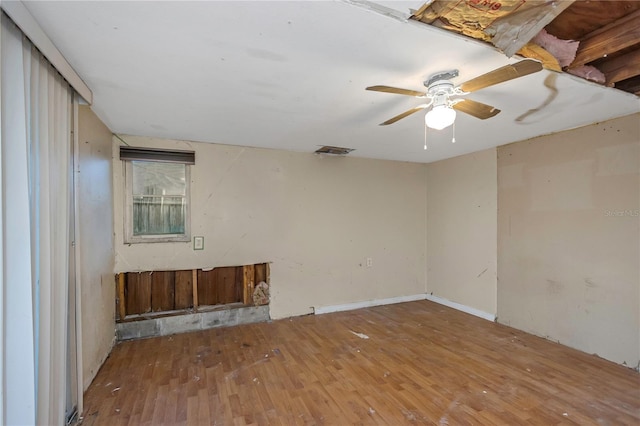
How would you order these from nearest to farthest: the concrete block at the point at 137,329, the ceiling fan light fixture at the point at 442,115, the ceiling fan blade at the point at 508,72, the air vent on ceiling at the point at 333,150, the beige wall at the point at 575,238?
the ceiling fan blade at the point at 508,72 < the ceiling fan light fixture at the point at 442,115 < the beige wall at the point at 575,238 < the concrete block at the point at 137,329 < the air vent on ceiling at the point at 333,150

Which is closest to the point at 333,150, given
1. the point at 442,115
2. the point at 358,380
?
the point at 442,115

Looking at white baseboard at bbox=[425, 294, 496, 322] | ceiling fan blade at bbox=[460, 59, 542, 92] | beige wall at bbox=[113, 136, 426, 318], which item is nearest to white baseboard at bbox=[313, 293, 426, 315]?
beige wall at bbox=[113, 136, 426, 318]

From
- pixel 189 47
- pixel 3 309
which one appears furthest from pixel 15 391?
pixel 189 47

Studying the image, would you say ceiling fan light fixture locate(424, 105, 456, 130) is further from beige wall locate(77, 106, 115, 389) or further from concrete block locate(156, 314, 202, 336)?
concrete block locate(156, 314, 202, 336)

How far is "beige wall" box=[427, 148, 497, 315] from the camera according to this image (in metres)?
3.82

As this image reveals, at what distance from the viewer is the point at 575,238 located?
2.96m

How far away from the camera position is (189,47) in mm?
1512

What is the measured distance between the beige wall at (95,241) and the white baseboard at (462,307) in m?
4.30

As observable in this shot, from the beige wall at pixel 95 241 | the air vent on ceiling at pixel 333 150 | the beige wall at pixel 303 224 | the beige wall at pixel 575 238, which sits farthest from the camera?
the air vent on ceiling at pixel 333 150

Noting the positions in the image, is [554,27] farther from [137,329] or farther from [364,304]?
[137,329]

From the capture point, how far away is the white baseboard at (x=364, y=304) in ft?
13.4

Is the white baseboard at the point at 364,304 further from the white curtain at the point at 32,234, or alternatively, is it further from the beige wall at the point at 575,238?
the white curtain at the point at 32,234

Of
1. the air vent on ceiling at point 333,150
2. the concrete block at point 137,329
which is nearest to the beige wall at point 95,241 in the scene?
the concrete block at point 137,329

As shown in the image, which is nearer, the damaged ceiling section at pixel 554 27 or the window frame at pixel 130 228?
the damaged ceiling section at pixel 554 27
